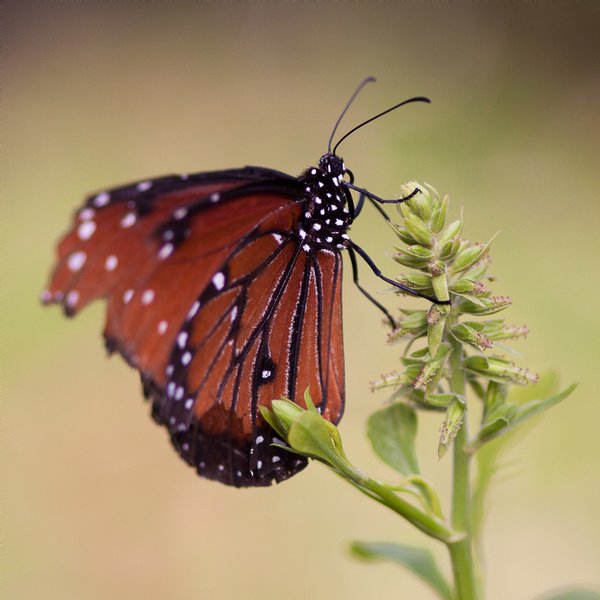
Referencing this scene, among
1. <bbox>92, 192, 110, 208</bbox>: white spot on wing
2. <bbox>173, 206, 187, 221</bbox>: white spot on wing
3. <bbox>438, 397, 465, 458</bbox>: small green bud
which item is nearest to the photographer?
<bbox>438, 397, 465, 458</bbox>: small green bud

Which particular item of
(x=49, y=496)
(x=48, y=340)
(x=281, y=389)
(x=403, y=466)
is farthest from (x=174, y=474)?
(x=403, y=466)

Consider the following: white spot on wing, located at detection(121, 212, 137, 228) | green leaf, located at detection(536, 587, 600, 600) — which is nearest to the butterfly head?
white spot on wing, located at detection(121, 212, 137, 228)

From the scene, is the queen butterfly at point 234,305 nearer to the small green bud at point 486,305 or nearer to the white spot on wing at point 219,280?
the white spot on wing at point 219,280

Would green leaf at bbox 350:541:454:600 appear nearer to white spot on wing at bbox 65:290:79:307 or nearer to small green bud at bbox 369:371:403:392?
small green bud at bbox 369:371:403:392

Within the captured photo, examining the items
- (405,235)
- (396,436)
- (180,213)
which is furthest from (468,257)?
(180,213)

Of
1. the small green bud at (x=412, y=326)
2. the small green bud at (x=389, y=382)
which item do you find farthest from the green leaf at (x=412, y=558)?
the small green bud at (x=412, y=326)

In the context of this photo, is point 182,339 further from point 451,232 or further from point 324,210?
point 451,232
